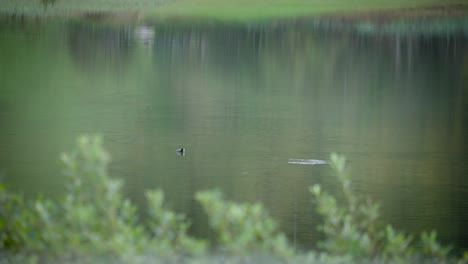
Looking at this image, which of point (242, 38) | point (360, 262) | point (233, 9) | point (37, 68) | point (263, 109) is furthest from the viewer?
point (233, 9)

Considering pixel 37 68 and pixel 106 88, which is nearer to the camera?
pixel 106 88

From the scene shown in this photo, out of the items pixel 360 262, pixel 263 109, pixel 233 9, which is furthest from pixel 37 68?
pixel 360 262

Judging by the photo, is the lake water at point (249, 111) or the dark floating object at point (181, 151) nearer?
the lake water at point (249, 111)

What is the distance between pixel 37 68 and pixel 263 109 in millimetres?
12783

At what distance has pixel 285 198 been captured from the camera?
15.3 m

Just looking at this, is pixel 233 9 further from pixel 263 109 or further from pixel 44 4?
pixel 263 109

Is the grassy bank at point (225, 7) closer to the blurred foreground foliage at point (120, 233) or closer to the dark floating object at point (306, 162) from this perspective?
the dark floating object at point (306, 162)

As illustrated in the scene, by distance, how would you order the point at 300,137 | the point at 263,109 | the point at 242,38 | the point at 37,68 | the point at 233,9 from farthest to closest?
the point at 233,9 → the point at 242,38 → the point at 37,68 → the point at 263,109 → the point at 300,137

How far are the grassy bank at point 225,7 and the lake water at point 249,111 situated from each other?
2.24 ft

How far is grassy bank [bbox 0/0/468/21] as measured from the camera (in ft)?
181

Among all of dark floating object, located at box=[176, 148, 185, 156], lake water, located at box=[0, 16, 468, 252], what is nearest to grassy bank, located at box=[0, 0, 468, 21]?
lake water, located at box=[0, 16, 468, 252]

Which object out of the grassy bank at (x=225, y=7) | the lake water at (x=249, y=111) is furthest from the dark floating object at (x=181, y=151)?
the grassy bank at (x=225, y=7)

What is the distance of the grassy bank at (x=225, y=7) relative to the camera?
5516 centimetres

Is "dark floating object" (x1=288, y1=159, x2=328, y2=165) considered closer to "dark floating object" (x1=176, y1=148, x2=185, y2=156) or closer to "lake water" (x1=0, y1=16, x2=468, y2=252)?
"lake water" (x1=0, y1=16, x2=468, y2=252)
